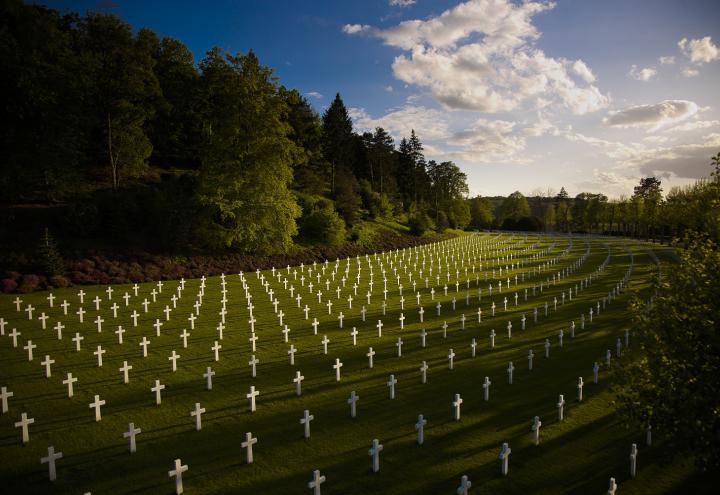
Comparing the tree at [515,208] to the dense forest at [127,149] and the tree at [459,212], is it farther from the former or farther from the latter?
the dense forest at [127,149]

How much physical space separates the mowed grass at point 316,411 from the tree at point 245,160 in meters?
15.4

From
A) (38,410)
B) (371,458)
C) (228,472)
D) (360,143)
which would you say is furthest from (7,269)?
(360,143)

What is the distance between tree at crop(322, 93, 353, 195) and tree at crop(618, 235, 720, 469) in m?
61.6

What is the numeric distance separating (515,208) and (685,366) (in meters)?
141

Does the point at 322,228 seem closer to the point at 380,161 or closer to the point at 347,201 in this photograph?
the point at 347,201

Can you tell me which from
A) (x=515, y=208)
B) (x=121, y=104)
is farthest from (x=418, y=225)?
(x=515, y=208)

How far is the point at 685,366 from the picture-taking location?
6.56 meters

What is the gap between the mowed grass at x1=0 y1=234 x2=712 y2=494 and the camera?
7.95m

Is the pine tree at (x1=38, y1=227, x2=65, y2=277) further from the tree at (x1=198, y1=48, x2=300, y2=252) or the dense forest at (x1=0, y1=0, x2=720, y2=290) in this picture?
the tree at (x1=198, y1=48, x2=300, y2=252)

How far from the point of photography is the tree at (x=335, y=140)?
71625mm

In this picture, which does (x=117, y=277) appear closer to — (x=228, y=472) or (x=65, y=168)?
(x=65, y=168)

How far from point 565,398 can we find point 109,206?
34418 mm

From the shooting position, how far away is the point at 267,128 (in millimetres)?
36688

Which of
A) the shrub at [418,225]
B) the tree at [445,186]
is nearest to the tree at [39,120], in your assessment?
the shrub at [418,225]
